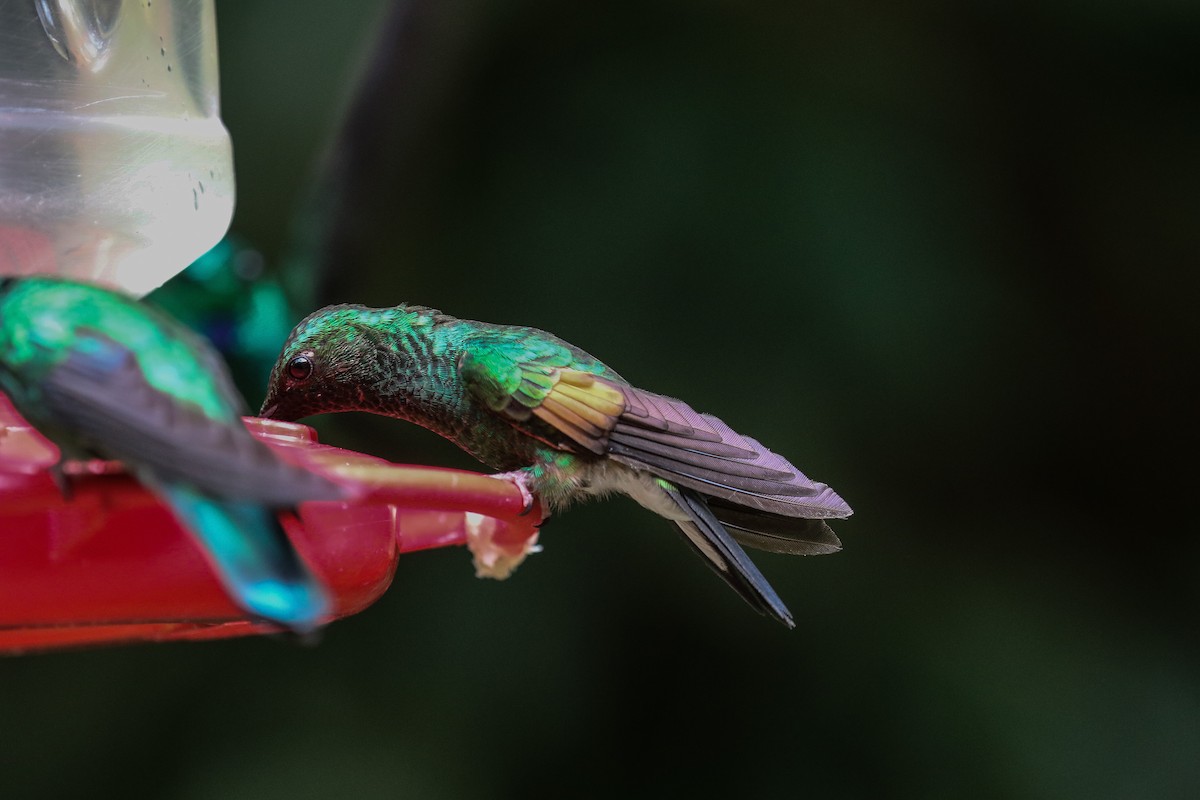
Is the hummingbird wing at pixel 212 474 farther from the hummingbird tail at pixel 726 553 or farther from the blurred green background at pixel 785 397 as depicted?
the blurred green background at pixel 785 397

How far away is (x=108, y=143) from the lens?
7.24ft

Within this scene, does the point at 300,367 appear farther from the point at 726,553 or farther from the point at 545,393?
the point at 726,553

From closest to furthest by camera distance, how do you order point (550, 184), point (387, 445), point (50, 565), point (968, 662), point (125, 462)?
point (125, 462) → point (50, 565) → point (387, 445) → point (968, 662) → point (550, 184)

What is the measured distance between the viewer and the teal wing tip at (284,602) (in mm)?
1098

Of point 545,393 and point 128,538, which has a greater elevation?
point 545,393

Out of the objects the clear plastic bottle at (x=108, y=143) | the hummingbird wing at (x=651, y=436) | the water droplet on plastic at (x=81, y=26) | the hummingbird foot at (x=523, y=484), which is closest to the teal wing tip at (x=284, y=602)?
the hummingbird foot at (x=523, y=484)

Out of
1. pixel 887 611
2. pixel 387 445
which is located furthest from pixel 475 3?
pixel 887 611

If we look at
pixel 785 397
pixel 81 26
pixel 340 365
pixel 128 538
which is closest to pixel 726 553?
pixel 340 365

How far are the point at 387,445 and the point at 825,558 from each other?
1.32 meters

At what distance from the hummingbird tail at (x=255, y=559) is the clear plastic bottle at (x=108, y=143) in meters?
1.08

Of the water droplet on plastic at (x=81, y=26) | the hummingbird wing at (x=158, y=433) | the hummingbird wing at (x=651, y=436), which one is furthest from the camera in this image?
the water droplet on plastic at (x=81, y=26)

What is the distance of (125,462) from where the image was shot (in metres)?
1.11

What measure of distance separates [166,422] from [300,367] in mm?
893

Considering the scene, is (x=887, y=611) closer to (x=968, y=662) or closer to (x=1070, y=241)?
(x=968, y=662)
